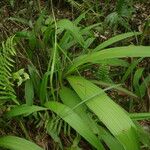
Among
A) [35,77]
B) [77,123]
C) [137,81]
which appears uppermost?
[137,81]

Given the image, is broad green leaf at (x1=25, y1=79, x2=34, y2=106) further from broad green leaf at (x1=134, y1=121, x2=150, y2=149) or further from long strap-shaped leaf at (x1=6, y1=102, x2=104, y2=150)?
broad green leaf at (x1=134, y1=121, x2=150, y2=149)

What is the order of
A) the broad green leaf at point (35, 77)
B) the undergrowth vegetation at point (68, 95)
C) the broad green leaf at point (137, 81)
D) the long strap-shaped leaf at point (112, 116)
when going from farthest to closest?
the broad green leaf at point (137, 81) < the broad green leaf at point (35, 77) < the undergrowth vegetation at point (68, 95) < the long strap-shaped leaf at point (112, 116)

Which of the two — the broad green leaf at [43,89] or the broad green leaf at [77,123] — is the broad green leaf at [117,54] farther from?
the broad green leaf at [77,123]

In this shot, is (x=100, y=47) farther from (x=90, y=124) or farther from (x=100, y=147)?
(x=100, y=147)

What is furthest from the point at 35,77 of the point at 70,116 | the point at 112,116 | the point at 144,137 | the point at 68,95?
the point at 144,137

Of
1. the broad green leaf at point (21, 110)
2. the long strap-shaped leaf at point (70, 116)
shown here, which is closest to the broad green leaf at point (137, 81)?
the long strap-shaped leaf at point (70, 116)

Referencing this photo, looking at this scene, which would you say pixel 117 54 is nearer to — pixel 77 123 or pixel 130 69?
pixel 130 69

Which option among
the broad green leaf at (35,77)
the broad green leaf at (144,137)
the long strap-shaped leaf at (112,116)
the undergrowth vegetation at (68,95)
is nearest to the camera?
the long strap-shaped leaf at (112,116)

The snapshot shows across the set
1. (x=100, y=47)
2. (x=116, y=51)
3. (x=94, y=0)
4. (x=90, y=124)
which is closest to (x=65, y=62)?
(x=100, y=47)
